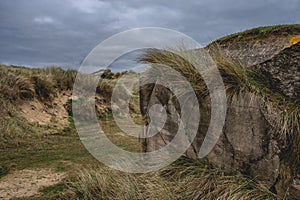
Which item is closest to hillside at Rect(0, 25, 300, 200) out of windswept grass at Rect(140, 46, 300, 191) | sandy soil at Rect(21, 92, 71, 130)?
windswept grass at Rect(140, 46, 300, 191)

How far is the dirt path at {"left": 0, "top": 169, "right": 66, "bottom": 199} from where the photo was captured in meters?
4.45

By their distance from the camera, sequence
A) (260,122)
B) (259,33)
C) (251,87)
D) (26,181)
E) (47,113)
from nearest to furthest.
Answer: (260,122) < (251,87) < (259,33) < (26,181) < (47,113)

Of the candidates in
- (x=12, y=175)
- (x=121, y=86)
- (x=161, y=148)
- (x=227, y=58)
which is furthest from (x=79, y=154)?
(x=121, y=86)

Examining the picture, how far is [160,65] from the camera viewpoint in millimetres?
4770

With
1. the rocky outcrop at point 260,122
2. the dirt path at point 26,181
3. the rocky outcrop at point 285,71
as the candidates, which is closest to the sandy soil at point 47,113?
the dirt path at point 26,181

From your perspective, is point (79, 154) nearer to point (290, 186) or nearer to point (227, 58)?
point (227, 58)

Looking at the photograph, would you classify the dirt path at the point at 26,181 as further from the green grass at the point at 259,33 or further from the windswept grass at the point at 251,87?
the green grass at the point at 259,33

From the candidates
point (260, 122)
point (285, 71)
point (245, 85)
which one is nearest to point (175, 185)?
point (260, 122)

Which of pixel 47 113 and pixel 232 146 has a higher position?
pixel 47 113

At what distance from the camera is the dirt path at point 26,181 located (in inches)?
175

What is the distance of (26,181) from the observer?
4938mm

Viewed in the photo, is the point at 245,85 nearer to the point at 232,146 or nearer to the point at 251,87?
the point at 251,87

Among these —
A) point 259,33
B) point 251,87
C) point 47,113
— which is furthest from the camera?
point 47,113

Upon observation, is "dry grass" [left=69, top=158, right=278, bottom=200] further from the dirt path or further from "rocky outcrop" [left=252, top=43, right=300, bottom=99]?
"rocky outcrop" [left=252, top=43, right=300, bottom=99]
